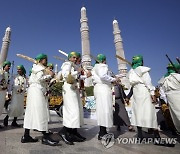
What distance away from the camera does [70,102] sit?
3.08 metres

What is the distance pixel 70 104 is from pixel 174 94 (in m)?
2.00

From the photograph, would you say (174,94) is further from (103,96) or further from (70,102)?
(70,102)

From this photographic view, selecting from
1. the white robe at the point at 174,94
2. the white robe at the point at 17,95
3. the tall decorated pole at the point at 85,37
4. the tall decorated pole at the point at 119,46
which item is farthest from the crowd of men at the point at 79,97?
the tall decorated pole at the point at 119,46

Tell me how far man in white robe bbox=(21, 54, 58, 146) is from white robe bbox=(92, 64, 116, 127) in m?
0.95

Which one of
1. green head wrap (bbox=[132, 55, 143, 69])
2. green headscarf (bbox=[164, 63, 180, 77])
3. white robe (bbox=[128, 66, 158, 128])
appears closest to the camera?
white robe (bbox=[128, 66, 158, 128])

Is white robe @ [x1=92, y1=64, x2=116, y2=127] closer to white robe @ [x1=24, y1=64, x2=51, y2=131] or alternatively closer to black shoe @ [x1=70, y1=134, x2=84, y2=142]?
black shoe @ [x1=70, y1=134, x2=84, y2=142]

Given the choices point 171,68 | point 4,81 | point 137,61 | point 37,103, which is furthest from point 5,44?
point 171,68

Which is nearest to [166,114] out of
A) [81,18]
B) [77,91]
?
[77,91]

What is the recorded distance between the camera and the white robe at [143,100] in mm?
3082

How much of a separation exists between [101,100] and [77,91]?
504 millimetres

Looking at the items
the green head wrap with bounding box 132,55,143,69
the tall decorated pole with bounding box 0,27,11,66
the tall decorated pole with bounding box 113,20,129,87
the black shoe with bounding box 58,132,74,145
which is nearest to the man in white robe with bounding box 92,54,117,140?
the green head wrap with bounding box 132,55,143,69

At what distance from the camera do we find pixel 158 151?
2566mm

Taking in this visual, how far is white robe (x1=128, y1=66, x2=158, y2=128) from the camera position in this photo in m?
3.08

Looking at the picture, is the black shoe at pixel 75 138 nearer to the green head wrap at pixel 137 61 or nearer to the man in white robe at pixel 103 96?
the man in white robe at pixel 103 96
